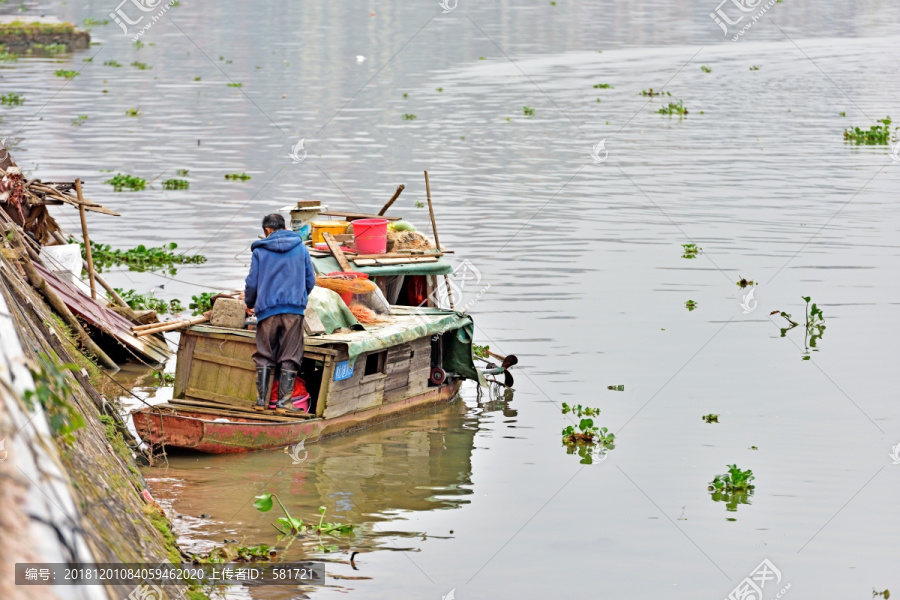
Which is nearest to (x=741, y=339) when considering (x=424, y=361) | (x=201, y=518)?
(x=424, y=361)

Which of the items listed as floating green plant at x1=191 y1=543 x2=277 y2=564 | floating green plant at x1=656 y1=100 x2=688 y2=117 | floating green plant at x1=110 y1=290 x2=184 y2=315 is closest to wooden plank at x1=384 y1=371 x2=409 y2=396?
floating green plant at x1=191 y1=543 x2=277 y2=564

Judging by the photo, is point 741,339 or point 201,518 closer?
point 201,518

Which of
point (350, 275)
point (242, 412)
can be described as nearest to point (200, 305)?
point (350, 275)

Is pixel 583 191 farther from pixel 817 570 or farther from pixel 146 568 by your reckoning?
pixel 146 568

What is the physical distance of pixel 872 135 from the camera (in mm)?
34438

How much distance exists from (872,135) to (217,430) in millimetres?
27388

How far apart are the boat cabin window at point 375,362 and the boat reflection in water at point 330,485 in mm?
676

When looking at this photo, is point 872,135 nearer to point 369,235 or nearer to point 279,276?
point 369,235

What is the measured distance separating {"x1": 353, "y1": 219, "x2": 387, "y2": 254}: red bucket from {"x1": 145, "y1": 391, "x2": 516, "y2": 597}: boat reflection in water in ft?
6.94

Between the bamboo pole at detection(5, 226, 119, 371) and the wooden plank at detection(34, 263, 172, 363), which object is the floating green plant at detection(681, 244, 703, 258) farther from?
the bamboo pole at detection(5, 226, 119, 371)

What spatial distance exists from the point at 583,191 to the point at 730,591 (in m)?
19.9

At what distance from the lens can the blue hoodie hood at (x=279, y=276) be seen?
38.9 feet

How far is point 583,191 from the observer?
29000mm

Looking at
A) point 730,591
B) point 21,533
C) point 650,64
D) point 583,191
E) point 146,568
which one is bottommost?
point 730,591
